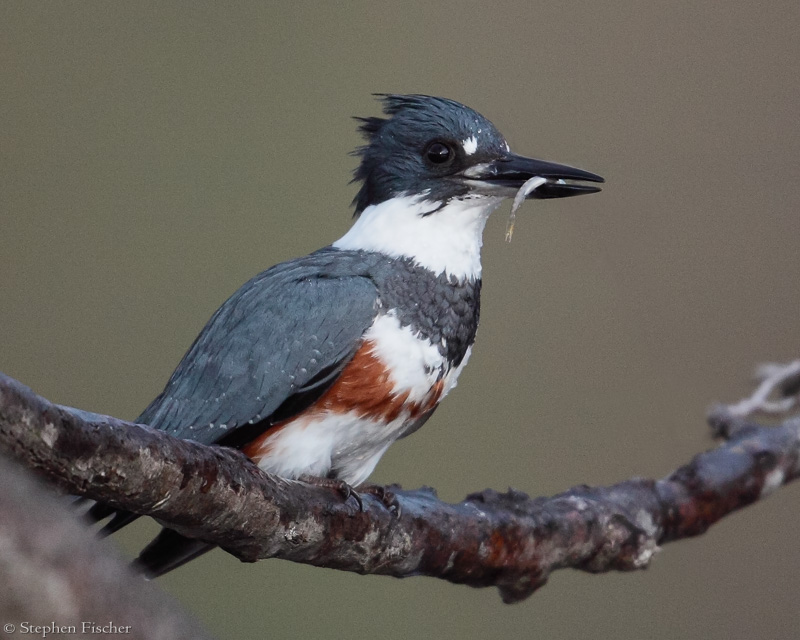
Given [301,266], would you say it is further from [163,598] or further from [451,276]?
[163,598]

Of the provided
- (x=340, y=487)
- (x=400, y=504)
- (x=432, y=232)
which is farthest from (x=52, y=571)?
(x=432, y=232)

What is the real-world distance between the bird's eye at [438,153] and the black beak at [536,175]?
6 cm

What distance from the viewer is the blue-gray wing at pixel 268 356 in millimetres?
1313

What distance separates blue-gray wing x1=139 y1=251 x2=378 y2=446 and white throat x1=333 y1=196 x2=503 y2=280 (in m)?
0.10

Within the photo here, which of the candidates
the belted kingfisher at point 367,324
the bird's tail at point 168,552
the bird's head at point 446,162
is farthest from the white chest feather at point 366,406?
the bird's head at point 446,162

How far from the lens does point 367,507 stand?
4.28 feet

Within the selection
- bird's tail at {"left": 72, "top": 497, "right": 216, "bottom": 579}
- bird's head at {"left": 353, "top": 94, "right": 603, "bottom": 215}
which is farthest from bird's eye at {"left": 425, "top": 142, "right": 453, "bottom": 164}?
bird's tail at {"left": 72, "top": 497, "right": 216, "bottom": 579}

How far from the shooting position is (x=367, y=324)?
1355 millimetres

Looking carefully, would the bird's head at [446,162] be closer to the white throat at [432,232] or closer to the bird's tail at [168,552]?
the white throat at [432,232]

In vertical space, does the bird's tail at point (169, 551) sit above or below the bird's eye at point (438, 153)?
below

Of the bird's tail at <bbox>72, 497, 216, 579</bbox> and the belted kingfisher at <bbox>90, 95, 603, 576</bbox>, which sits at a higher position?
the belted kingfisher at <bbox>90, 95, 603, 576</bbox>

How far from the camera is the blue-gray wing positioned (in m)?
1.31

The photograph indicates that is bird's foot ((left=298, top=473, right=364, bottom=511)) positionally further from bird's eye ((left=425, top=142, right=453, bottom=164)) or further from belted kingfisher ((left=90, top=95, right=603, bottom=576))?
bird's eye ((left=425, top=142, right=453, bottom=164))

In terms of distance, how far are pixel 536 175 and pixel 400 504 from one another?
0.55 meters
